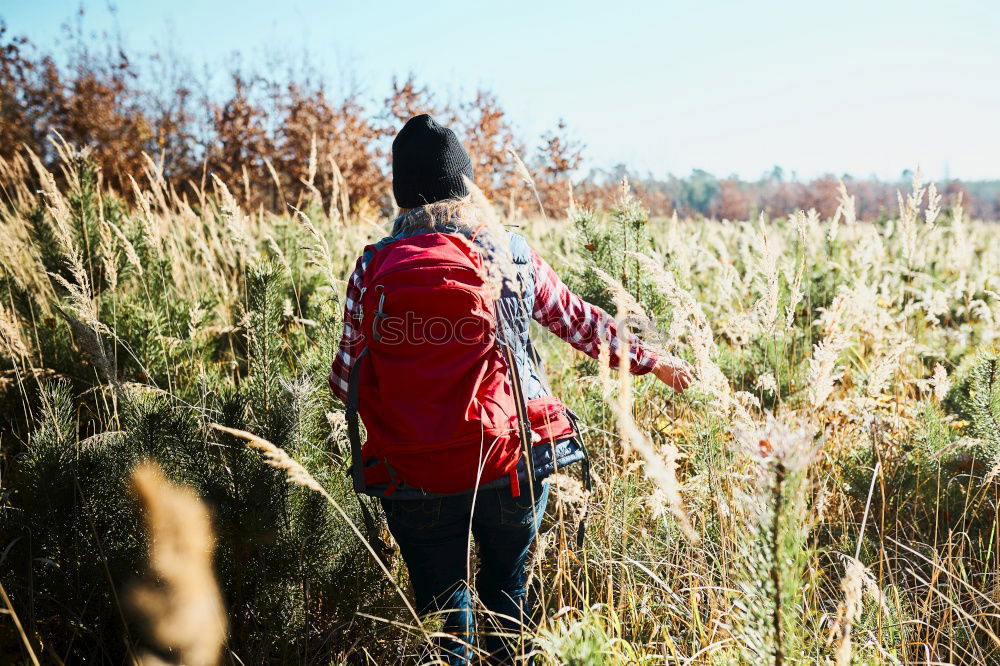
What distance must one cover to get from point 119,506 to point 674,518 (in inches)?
67.3

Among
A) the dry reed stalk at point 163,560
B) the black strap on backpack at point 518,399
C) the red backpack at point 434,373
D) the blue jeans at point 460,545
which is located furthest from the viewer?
the blue jeans at point 460,545

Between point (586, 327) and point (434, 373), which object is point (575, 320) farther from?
point (434, 373)

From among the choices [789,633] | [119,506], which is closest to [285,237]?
[119,506]

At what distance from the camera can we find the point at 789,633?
958 mm

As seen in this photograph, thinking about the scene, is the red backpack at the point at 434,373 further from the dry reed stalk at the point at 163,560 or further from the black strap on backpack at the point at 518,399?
the dry reed stalk at the point at 163,560

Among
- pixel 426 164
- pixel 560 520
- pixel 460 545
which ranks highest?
pixel 426 164

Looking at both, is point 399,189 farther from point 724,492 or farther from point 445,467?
point 724,492

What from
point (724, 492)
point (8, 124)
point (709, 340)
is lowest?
point (724, 492)

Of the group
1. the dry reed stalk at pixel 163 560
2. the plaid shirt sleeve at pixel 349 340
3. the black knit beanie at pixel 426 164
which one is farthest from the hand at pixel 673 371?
the dry reed stalk at pixel 163 560

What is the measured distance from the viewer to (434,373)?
157cm

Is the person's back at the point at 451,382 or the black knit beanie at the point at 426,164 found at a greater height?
the black knit beanie at the point at 426,164

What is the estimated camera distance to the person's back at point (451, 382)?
1.54 metres

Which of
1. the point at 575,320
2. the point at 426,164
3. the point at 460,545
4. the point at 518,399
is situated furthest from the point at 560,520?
the point at 426,164

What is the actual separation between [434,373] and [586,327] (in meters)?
0.53
